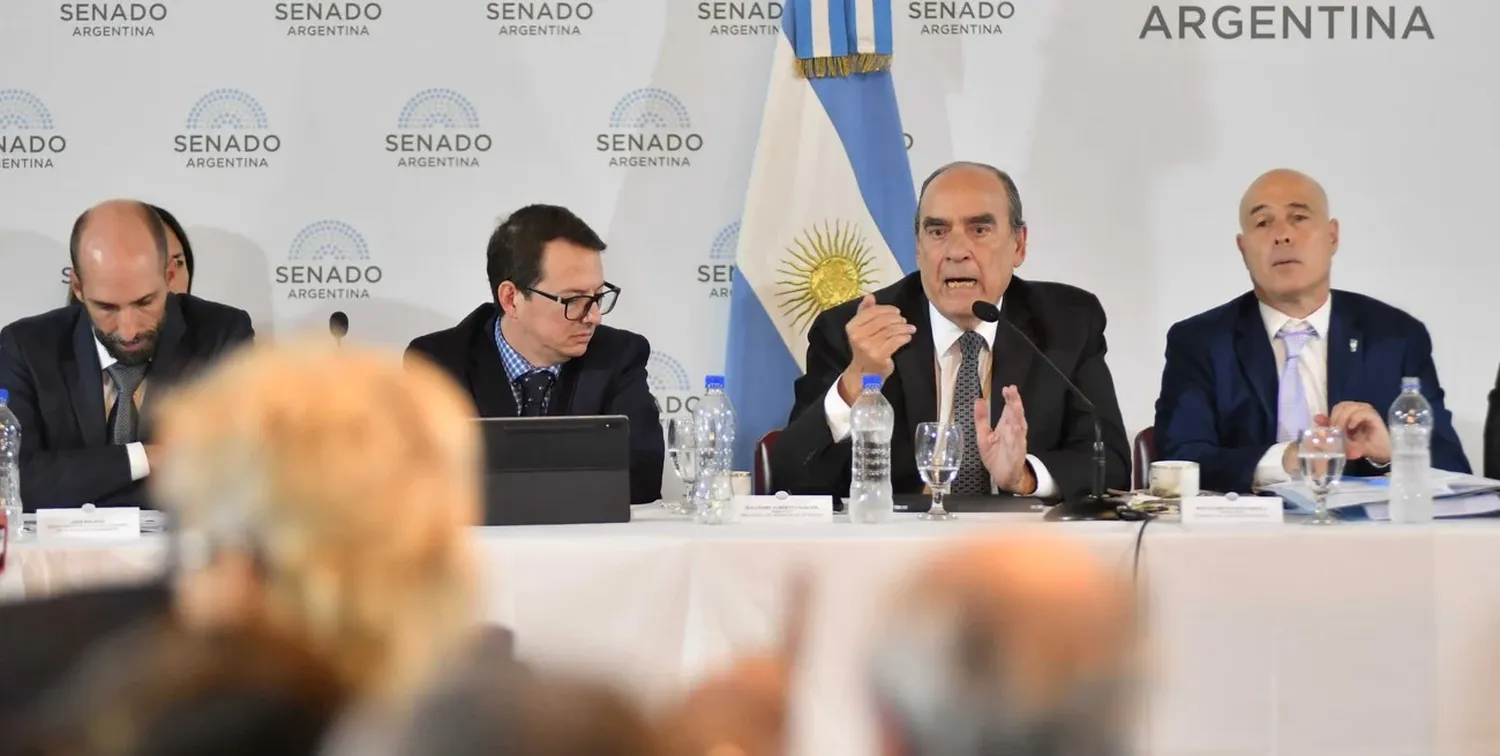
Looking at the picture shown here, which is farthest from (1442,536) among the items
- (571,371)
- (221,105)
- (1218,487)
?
(221,105)

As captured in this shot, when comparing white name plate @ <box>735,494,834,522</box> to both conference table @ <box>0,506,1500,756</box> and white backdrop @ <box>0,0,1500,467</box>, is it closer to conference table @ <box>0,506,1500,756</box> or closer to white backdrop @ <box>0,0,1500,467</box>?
conference table @ <box>0,506,1500,756</box>

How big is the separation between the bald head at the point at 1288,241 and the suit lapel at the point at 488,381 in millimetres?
1995

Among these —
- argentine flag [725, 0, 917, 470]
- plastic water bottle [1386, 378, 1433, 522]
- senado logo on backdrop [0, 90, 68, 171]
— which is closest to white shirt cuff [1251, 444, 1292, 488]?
plastic water bottle [1386, 378, 1433, 522]

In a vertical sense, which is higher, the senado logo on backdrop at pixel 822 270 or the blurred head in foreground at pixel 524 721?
the senado logo on backdrop at pixel 822 270

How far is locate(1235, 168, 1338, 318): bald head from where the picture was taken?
3.77 m

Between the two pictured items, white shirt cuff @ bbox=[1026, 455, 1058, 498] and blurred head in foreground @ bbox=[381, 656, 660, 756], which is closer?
blurred head in foreground @ bbox=[381, 656, 660, 756]

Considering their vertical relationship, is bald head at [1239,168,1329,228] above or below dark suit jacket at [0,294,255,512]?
above

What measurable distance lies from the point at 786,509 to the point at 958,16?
2.38 m

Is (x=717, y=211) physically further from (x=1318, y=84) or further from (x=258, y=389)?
(x=258, y=389)

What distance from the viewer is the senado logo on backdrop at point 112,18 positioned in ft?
14.9

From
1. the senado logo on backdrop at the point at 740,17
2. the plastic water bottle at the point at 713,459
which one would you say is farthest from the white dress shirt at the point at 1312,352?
the senado logo on backdrop at the point at 740,17

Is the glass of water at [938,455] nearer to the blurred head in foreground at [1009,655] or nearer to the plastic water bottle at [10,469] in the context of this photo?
the plastic water bottle at [10,469]

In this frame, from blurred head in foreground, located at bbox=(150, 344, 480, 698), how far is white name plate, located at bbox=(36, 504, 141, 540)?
239 centimetres

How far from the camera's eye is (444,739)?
11.9 inches
